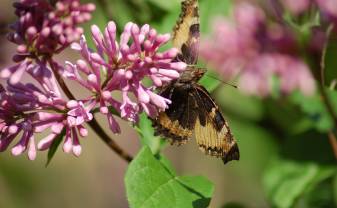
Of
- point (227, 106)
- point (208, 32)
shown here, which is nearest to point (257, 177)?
point (227, 106)

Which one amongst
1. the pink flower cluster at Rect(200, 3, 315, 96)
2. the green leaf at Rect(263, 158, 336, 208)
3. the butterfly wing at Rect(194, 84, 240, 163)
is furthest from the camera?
the pink flower cluster at Rect(200, 3, 315, 96)

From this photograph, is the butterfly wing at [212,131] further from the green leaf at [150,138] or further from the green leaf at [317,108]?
the green leaf at [317,108]

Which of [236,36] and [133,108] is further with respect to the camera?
[236,36]

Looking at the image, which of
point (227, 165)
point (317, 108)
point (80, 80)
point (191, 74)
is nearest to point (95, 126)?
point (80, 80)

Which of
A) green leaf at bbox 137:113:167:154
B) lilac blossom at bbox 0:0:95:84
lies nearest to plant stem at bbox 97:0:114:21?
green leaf at bbox 137:113:167:154

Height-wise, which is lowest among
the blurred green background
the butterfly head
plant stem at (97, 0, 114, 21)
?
the blurred green background

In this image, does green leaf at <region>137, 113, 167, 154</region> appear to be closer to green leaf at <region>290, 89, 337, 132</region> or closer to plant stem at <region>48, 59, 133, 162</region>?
plant stem at <region>48, 59, 133, 162</region>

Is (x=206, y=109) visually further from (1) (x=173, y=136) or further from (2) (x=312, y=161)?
(2) (x=312, y=161)
